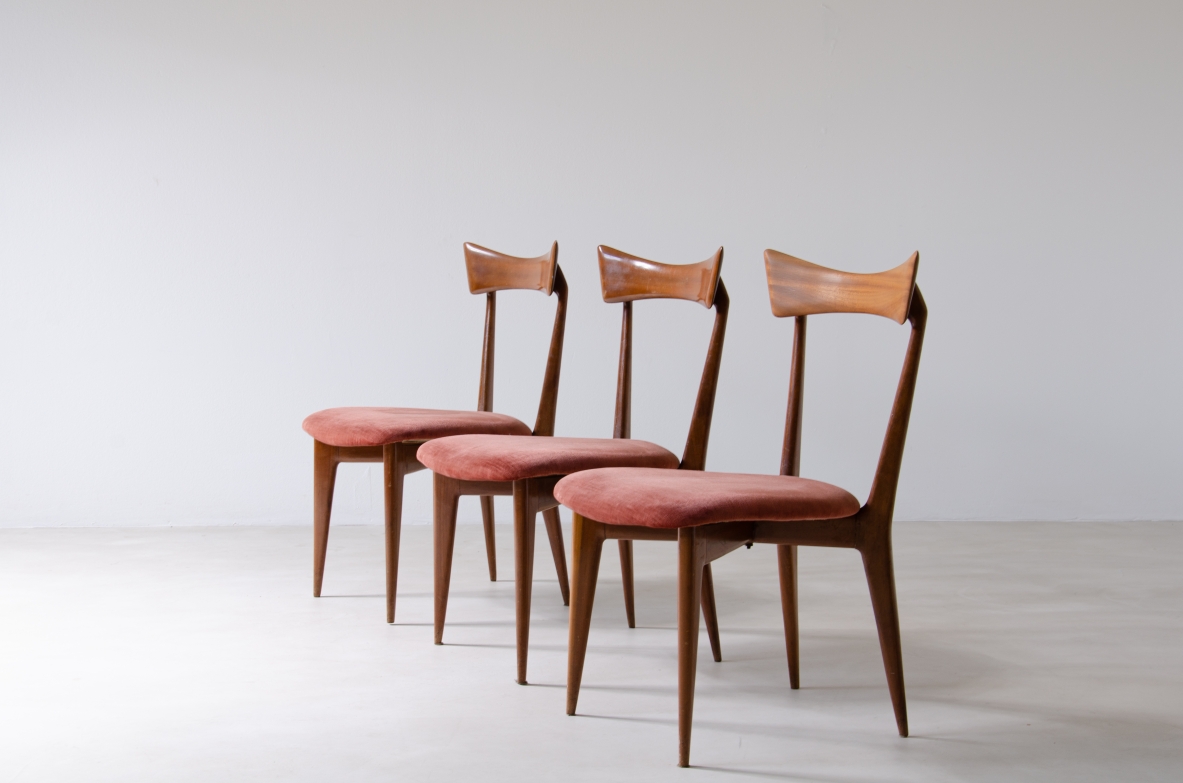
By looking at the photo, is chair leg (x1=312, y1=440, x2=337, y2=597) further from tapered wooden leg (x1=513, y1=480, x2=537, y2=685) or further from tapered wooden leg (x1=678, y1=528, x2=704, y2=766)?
tapered wooden leg (x1=678, y1=528, x2=704, y2=766)

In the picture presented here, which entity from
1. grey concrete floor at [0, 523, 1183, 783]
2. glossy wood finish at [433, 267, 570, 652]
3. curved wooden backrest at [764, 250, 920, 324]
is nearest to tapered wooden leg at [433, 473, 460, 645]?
glossy wood finish at [433, 267, 570, 652]

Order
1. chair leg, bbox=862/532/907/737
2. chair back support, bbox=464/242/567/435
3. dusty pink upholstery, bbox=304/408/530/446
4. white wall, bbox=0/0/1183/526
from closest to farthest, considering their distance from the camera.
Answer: chair leg, bbox=862/532/907/737 < dusty pink upholstery, bbox=304/408/530/446 < chair back support, bbox=464/242/567/435 < white wall, bbox=0/0/1183/526

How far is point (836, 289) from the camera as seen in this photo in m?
1.90

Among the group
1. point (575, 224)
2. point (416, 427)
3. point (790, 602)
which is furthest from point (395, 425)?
point (575, 224)

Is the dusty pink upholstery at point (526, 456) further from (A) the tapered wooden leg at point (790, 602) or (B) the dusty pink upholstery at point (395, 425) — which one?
(A) the tapered wooden leg at point (790, 602)

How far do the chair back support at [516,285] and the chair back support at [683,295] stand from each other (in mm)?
214

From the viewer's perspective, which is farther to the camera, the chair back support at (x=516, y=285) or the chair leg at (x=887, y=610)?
the chair back support at (x=516, y=285)

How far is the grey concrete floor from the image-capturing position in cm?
162

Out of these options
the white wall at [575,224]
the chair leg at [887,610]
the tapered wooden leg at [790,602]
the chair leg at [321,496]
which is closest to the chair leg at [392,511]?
the chair leg at [321,496]

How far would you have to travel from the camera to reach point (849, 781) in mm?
1546

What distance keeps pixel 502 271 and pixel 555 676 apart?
1.24 metres

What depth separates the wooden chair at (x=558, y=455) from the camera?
6.53 feet

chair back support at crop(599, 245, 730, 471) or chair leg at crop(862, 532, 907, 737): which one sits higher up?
chair back support at crop(599, 245, 730, 471)

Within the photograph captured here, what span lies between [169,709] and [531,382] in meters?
2.22
